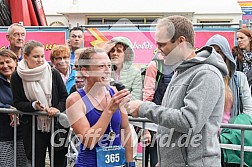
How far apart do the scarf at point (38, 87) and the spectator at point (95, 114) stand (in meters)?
0.93

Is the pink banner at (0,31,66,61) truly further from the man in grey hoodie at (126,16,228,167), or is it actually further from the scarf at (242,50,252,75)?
the man in grey hoodie at (126,16,228,167)

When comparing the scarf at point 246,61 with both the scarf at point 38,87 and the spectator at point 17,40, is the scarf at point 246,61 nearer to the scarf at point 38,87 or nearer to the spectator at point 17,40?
the scarf at point 38,87

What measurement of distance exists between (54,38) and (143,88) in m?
3.14

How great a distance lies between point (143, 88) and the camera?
13.9 feet

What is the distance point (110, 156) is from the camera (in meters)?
2.76

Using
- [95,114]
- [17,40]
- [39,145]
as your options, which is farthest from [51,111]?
[17,40]

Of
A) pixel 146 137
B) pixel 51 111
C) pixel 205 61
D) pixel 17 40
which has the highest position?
pixel 17 40

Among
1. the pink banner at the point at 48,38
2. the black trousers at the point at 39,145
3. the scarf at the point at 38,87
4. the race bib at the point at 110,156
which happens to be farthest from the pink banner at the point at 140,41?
the race bib at the point at 110,156

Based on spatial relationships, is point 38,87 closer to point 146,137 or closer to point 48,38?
point 146,137

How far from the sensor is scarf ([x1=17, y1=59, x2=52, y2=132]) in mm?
3658

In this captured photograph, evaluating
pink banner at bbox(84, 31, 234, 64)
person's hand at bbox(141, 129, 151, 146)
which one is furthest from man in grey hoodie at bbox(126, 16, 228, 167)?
pink banner at bbox(84, 31, 234, 64)

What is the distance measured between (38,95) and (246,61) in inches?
94.8

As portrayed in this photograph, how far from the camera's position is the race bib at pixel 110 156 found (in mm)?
2727

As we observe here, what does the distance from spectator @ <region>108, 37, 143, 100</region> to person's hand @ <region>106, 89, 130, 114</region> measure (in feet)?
4.58
